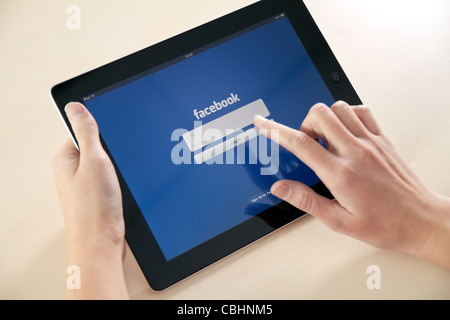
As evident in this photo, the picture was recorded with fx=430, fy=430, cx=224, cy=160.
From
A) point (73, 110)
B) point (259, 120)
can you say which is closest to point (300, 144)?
point (259, 120)

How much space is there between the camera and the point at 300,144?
78 centimetres

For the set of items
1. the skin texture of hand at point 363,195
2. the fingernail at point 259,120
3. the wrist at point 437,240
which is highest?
the fingernail at point 259,120

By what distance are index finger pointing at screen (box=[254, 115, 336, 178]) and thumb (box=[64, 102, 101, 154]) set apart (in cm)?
30

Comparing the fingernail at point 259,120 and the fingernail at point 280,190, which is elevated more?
the fingernail at point 259,120

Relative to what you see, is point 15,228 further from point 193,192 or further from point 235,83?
point 235,83

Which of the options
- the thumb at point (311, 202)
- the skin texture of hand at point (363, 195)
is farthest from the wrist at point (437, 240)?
the thumb at point (311, 202)

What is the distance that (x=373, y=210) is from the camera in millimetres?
771

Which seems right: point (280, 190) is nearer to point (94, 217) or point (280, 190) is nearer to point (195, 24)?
point (94, 217)

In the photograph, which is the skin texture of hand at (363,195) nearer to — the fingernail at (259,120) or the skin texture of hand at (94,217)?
the fingernail at (259,120)

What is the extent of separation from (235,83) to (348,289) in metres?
0.44

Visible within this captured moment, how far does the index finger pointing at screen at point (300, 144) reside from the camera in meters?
0.77

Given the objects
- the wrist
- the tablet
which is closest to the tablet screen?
the tablet

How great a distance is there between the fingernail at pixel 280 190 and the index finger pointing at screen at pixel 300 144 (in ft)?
0.20
